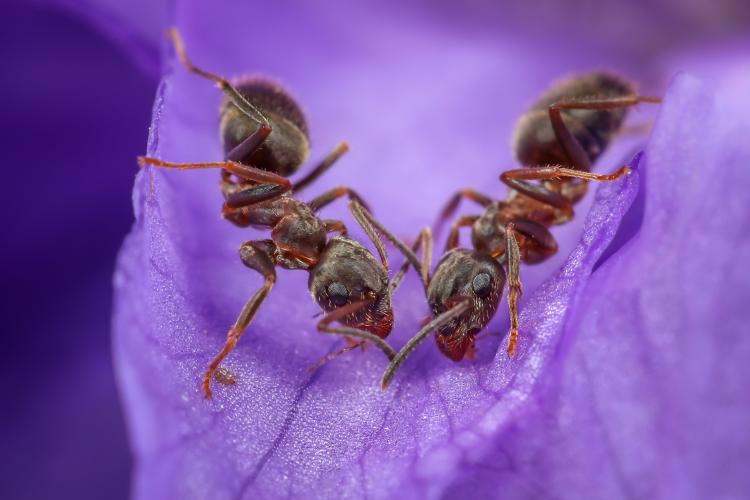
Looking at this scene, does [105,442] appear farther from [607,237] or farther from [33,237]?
[607,237]

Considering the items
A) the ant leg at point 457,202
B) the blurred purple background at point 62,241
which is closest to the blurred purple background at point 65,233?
the blurred purple background at point 62,241

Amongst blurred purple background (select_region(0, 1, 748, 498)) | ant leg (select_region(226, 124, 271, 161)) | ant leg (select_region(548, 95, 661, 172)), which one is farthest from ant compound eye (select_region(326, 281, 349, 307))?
blurred purple background (select_region(0, 1, 748, 498))

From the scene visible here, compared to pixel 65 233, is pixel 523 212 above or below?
above

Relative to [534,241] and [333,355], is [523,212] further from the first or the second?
[333,355]

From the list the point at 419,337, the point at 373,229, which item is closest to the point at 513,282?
the point at 419,337

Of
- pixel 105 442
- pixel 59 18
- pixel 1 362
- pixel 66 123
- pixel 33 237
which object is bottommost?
pixel 105 442

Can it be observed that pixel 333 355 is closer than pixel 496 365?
No

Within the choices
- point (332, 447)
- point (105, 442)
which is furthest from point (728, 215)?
point (105, 442)

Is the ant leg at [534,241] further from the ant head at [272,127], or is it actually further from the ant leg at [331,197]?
the ant head at [272,127]
